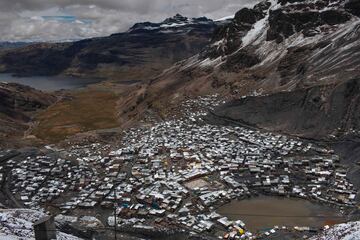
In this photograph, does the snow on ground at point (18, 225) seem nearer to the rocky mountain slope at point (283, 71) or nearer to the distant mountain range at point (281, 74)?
the distant mountain range at point (281, 74)

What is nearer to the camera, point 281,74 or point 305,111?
point 305,111

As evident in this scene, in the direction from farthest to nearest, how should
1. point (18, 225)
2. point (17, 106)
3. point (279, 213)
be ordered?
point (17, 106) → point (279, 213) → point (18, 225)

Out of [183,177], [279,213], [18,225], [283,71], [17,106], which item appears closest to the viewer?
[18,225]

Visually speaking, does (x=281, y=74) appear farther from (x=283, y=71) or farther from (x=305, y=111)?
(x=305, y=111)

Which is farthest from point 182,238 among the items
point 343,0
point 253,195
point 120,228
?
point 343,0

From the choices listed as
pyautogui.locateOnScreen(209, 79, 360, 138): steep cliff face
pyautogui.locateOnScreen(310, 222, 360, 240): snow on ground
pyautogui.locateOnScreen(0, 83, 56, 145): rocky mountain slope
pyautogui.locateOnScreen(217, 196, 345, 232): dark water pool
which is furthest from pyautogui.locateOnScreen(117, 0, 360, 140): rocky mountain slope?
pyautogui.locateOnScreen(310, 222, 360, 240): snow on ground

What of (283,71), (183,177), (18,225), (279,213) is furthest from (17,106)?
(18,225)
